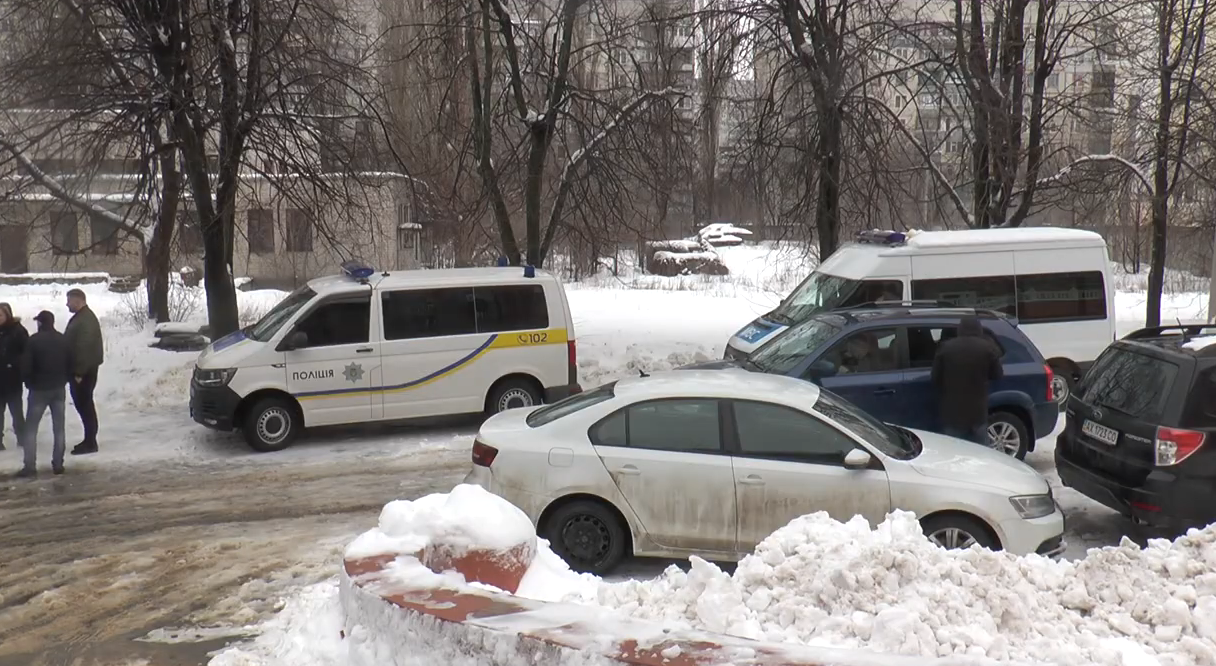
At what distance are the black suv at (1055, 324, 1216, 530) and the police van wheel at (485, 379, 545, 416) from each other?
6382 millimetres

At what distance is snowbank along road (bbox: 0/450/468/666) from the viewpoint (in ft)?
22.7

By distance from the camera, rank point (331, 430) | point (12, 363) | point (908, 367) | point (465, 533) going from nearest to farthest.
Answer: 1. point (465, 533)
2. point (908, 367)
3. point (12, 363)
4. point (331, 430)

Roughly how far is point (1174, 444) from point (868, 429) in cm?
224

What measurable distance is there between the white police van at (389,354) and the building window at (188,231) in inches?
152

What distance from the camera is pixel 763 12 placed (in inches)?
687

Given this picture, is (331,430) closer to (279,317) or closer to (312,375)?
(312,375)

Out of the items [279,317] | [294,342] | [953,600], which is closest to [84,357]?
[279,317]

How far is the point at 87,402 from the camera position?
12297 millimetres

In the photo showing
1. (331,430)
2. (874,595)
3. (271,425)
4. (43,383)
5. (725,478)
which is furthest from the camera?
(331,430)

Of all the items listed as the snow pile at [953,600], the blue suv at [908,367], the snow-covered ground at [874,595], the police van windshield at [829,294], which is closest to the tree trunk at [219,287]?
the police van windshield at [829,294]

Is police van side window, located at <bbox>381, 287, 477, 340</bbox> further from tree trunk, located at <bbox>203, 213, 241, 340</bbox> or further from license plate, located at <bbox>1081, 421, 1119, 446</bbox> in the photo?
license plate, located at <bbox>1081, 421, 1119, 446</bbox>

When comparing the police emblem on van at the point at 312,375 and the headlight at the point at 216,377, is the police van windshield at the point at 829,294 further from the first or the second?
the headlight at the point at 216,377

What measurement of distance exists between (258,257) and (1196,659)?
114 feet

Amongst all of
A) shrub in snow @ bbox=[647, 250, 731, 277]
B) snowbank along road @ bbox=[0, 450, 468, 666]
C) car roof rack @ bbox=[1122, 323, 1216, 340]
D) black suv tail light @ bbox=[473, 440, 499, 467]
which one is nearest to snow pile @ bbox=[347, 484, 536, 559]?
snowbank along road @ bbox=[0, 450, 468, 666]
